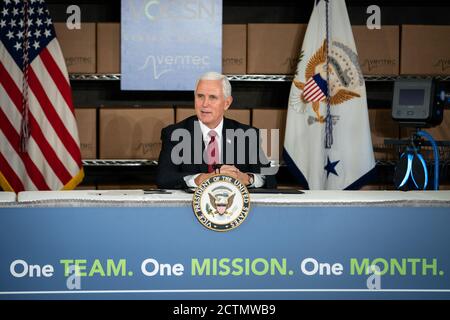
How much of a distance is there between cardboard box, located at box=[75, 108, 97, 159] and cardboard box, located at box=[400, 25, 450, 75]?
182 centimetres

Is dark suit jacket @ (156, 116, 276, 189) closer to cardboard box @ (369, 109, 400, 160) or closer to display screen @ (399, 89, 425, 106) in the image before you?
display screen @ (399, 89, 425, 106)

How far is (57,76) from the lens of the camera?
14.1ft

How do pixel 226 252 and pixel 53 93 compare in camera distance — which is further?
pixel 53 93

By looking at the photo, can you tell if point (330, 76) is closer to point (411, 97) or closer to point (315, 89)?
point (315, 89)

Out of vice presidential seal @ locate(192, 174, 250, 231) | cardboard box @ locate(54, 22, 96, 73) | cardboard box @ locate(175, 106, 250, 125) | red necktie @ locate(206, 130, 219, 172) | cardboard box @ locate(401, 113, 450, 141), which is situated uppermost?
cardboard box @ locate(54, 22, 96, 73)

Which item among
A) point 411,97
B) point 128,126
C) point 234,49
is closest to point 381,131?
point 411,97

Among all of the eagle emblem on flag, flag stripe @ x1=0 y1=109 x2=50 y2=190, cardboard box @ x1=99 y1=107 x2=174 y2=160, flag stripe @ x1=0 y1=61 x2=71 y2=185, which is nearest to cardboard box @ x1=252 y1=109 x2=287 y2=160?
the eagle emblem on flag

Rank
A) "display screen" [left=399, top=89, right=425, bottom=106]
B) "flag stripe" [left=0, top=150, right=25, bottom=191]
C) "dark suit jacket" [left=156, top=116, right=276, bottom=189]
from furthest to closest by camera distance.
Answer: "flag stripe" [left=0, top=150, right=25, bottom=191]
"display screen" [left=399, top=89, right=425, bottom=106]
"dark suit jacket" [left=156, top=116, right=276, bottom=189]

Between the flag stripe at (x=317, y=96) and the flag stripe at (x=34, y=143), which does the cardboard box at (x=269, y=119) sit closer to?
the flag stripe at (x=317, y=96)

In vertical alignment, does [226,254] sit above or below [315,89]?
below

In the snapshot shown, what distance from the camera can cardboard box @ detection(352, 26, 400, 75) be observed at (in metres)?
4.32

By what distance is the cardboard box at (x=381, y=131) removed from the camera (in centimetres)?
437

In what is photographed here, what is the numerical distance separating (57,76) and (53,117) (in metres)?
0.24
